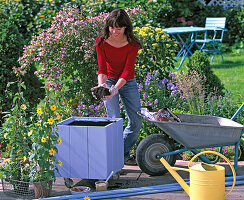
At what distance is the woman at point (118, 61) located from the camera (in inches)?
154

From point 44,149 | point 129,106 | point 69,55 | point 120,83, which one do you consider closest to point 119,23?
point 120,83

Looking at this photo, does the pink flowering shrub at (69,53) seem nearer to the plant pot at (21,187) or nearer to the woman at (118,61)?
the woman at (118,61)

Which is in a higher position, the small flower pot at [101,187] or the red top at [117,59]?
the red top at [117,59]

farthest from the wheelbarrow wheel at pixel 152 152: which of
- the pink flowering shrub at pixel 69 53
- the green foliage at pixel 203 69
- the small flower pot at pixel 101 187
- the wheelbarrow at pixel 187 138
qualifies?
the green foliage at pixel 203 69

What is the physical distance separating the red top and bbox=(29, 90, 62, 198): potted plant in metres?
0.61

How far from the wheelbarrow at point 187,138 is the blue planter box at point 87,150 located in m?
0.32

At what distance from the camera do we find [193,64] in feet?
19.2

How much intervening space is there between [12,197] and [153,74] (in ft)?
7.32

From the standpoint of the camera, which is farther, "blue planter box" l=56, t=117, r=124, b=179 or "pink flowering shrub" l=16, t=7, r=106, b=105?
"pink flowering shrub" l=16, t=7, r=106, b=105

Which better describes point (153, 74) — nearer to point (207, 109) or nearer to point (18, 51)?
point (207, 109)

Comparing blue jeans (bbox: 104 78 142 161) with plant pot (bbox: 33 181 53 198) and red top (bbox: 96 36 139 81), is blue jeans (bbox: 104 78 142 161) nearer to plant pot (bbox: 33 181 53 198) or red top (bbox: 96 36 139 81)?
red top (bbox: 96 36 139 81)

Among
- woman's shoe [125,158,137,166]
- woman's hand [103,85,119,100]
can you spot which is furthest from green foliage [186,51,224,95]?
woman's hand [103,85,119,100]

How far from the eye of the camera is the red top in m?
4.01

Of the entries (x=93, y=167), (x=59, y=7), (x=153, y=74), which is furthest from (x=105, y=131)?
(x=59, y=7)
